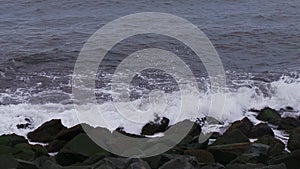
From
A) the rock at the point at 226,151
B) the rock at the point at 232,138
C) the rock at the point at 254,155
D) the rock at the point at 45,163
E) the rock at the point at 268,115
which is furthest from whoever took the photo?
the rock at the point at 268,115

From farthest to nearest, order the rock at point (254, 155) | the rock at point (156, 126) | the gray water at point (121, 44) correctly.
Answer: the gray water at point (121, 44)
the rock at point (156, 126)
the rock at point (254, 155)

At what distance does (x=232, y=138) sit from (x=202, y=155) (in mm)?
911

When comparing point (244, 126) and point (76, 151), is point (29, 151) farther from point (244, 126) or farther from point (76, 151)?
point (244, 126)

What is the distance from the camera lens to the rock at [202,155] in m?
7.55

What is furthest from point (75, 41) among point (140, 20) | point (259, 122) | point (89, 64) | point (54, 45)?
point (259, 122)

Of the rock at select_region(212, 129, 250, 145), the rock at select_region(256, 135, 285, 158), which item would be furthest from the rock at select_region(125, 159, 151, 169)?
the rock at select_region(256, 135, 285, 158)

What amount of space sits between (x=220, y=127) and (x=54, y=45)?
6.96 metres

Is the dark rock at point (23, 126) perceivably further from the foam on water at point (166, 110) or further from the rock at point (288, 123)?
the rock at point (288, 123)

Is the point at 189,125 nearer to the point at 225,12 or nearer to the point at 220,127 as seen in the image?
the point at 220,127

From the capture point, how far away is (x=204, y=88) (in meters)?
12.3

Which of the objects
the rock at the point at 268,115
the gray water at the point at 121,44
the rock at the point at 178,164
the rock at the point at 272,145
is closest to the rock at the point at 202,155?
the rock at the point at 272,145

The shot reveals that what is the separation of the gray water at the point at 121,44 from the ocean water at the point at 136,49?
0.07 feet

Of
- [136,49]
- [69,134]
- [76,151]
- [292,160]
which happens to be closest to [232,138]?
[292,160]

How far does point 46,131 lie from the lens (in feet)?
29.8
